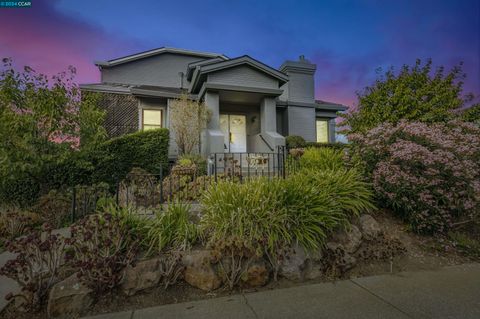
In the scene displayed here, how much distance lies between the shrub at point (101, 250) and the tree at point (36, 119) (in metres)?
4.11

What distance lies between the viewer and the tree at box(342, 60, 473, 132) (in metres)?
8.78

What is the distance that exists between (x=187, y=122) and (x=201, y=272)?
7.67m

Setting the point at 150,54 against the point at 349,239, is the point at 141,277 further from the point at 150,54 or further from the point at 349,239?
the point at 150,54

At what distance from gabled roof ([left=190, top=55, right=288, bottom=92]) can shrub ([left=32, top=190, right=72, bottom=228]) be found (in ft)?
23.3

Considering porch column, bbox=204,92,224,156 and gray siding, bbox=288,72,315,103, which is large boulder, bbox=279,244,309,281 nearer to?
porch column, bbox=204,92,224,156

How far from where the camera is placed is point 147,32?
10.4 metres

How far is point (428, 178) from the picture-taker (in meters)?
4.07

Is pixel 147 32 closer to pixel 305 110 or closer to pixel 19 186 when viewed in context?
pixel 19 186

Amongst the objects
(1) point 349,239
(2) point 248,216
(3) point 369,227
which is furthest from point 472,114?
(2) point 248,216

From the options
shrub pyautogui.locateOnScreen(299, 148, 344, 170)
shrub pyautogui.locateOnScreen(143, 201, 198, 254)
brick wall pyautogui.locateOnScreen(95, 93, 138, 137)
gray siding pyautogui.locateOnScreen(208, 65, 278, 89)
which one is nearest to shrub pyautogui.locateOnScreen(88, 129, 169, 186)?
brick wall pyautogui.locateOnScreen(95, 93, 138, 137)

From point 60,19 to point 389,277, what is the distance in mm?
11646

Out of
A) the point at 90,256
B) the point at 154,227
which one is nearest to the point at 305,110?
the point at 154,227

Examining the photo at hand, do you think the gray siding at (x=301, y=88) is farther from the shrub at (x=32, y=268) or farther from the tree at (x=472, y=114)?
the shrub at (x=32, y=268)

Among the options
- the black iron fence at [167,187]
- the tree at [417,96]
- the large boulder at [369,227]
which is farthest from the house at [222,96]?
the large boulder at [369,227]
